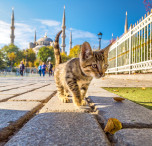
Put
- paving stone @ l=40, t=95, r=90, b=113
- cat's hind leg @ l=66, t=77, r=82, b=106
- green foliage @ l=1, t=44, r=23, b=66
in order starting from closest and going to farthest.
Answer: paving stone @ l=40, t=95, r=90, b=113 < cat's hind leg @ l=66, t=77, r=82, b=106 < green foliage @ l=1, t=44, r=23, b=66

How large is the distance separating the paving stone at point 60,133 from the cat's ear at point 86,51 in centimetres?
86

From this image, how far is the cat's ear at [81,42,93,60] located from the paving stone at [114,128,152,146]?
42.9 inches

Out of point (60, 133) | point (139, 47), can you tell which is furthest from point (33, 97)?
point (139, 47)

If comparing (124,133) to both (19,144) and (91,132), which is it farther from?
(19,144)

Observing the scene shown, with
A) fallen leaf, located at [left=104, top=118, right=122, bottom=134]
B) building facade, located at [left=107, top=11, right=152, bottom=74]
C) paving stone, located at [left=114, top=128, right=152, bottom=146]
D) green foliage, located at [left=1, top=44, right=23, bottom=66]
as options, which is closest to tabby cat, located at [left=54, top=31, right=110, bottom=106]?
fallen leaf, located at [left=104, top=118, right=122, bottom=134]

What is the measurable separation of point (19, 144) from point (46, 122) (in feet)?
1.10

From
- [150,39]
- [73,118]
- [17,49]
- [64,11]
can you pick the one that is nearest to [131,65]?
[150,39]

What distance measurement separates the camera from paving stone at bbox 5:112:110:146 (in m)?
0.76

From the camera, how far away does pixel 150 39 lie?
5.98 meters

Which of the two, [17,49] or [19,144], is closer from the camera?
[19,144]

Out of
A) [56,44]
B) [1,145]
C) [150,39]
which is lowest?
[1,145]

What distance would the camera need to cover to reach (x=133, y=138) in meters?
0.81

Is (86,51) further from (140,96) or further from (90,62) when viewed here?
(140,96)

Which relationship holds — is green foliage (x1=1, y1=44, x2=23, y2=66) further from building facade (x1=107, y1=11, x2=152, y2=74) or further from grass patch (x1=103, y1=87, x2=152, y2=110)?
grass patch (x1=103, y1=87, x2=152, y2=110)
